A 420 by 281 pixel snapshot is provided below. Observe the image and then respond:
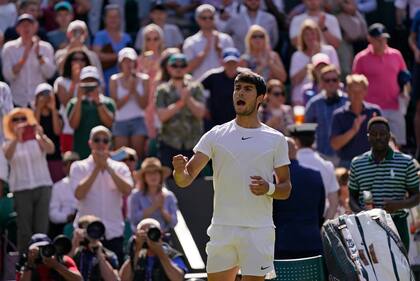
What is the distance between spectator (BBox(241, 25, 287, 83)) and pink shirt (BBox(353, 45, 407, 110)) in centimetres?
94

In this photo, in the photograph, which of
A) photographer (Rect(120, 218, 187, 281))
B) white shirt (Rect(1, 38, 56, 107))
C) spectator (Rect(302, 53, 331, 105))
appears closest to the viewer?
photographer (Rect(120, 218, 187, 281))

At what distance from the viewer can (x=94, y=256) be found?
12.9 m

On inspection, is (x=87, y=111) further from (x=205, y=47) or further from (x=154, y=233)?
(x=154, y=233)

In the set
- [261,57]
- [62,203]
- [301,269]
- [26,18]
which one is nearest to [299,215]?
[301,269]

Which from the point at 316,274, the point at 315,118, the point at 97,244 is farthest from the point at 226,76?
the point at 316,274

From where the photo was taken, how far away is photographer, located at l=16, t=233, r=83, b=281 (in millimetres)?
12250

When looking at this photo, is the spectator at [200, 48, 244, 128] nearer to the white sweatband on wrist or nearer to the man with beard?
the man with beard

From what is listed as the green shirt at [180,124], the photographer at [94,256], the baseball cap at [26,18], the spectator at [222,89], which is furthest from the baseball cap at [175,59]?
the photographer at [94,256]

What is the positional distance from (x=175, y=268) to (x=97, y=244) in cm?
80

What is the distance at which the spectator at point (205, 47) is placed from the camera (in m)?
17.2

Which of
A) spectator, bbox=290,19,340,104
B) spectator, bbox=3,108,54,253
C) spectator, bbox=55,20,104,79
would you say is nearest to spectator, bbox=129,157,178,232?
spectator, bbox=3,108,54,253

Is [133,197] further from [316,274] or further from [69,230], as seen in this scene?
[316,274]

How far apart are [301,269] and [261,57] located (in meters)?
6.38

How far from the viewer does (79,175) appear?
14.2 meters
